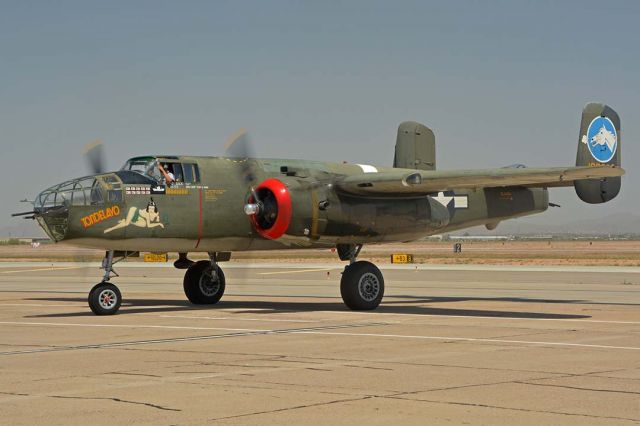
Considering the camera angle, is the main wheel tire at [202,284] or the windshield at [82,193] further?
the main wheel tire at [202,284]

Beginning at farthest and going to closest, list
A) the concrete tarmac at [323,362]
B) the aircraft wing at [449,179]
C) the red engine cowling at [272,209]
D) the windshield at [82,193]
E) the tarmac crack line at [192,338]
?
the red engine cowling at [272,209], the aircraft wing at [449,179], the windshield at [82,193], the tarmac crack line at [192,338], the concrete tarmac at [323,362]

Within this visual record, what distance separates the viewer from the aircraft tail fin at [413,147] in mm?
30744

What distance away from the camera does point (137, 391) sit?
1176cm

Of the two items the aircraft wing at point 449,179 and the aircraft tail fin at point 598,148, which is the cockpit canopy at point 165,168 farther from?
the aircraft tail fin at point 598,148

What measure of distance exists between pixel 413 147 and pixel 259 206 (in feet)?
27.2

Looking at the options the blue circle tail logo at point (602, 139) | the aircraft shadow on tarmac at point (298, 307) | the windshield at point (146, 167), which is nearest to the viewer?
the aircraft shadow on tarmac at point (298, 307)

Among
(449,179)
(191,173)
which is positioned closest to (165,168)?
(191,173)

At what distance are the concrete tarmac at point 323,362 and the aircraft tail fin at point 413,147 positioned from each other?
466 cm

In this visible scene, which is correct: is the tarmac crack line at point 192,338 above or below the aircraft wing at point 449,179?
below

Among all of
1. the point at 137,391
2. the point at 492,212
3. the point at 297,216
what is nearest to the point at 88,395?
the point at 137,391

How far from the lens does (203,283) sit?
2878 cm

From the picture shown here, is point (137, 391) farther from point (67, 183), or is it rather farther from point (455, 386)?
point (67, 183)

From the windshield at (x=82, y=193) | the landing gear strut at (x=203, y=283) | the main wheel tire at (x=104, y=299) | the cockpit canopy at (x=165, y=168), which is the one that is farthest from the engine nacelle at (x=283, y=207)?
the landing gear strut at (x=203, y=283)

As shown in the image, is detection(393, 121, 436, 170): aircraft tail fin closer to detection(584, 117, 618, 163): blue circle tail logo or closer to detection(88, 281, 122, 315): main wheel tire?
detection(584, 117, 618, 163): blue circle tail logo
